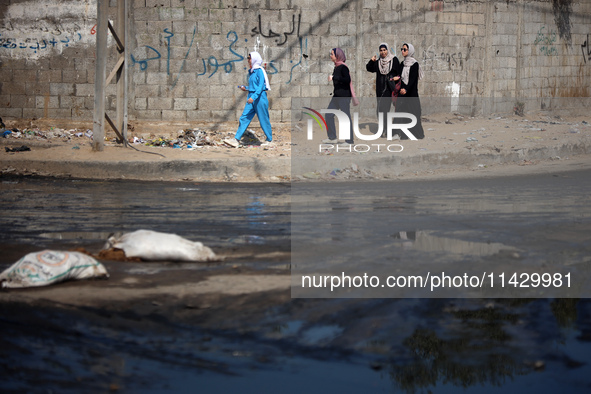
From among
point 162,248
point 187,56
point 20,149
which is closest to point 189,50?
point 187,56

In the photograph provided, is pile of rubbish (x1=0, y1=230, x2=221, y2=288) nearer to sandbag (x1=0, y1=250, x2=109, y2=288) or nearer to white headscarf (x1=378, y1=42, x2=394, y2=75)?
sandbag (x1=0, y1=250, x2=109, y2=288)

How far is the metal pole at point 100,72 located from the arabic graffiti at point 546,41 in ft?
36.9

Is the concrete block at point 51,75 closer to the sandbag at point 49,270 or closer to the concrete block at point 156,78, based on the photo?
the concrete block at point 156,78

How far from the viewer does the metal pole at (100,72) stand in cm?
1068

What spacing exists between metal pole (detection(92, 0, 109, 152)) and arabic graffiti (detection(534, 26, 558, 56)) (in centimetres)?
1124

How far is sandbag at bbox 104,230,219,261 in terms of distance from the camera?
532 centimetres

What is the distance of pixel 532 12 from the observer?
17.5 m

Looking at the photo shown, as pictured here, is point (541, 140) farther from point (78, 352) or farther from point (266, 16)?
point (78, 352)

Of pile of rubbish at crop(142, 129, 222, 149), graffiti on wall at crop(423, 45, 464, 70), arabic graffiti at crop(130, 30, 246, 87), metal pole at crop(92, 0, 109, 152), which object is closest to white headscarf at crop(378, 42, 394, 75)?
graffiti on wall at crop(423, 45, 464, 70)

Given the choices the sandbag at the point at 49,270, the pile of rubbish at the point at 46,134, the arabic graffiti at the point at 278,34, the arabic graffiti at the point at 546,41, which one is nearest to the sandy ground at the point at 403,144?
the pile of rubbish at the point at 46,134

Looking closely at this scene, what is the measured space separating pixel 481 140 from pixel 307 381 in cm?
1057

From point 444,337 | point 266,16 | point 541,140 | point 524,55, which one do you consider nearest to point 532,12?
point 524,55

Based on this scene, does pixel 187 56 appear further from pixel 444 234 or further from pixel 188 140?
pixel 444 234

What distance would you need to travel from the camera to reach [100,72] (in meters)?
10.9
